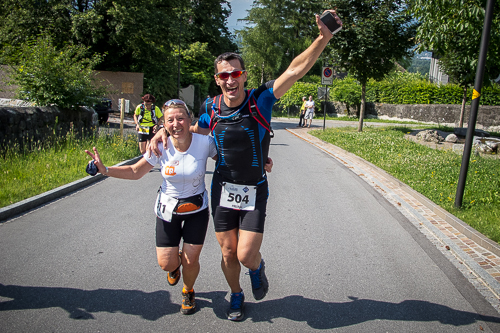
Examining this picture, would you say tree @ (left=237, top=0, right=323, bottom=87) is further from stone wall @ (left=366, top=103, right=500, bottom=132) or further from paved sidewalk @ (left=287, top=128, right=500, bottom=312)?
paved sidewalk @ (left=287, top=128, right=500, bottom=312)

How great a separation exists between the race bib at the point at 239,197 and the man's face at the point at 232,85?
0.67 meters

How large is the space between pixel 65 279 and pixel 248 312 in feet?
6.17

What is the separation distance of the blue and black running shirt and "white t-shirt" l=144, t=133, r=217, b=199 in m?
0.18

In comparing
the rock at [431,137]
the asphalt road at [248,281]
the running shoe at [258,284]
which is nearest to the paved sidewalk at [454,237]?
the asphalt road at [248,281]

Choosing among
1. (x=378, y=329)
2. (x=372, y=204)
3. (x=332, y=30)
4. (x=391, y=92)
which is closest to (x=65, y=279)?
(x=378, y=329)

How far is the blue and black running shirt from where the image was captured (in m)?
3.07

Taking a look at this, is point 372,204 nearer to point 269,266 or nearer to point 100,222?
point 269,266

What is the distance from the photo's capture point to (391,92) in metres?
36.1

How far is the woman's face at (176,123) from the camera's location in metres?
3.24

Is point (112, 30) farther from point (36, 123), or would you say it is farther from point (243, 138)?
point (243, 138)

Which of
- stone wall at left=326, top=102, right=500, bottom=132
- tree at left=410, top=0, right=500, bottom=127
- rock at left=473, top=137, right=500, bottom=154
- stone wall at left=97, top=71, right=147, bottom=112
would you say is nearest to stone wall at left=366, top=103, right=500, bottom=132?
stone wall at left=326, top=102, right=500, bottom=132

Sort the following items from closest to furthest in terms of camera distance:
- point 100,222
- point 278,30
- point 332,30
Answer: point 332,30 < point 100,222 < point 278,30

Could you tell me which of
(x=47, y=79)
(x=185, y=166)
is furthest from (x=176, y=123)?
(x=47, y=79)

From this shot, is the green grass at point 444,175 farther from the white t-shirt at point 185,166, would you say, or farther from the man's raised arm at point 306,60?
the white t-shirt at point 185,166
